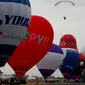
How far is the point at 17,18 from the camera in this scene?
29.1 metres

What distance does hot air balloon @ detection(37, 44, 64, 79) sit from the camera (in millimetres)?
44656

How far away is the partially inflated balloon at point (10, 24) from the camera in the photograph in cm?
2852

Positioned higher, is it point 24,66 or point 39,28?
point 39,28

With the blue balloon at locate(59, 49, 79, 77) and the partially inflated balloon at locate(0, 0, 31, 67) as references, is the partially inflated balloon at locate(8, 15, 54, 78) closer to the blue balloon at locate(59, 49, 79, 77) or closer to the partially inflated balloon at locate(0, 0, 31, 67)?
the partially inflated balloon at locate(0, 0, 31, 67)

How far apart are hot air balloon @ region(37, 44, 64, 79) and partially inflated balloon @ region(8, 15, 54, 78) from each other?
641 cm

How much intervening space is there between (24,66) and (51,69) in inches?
402

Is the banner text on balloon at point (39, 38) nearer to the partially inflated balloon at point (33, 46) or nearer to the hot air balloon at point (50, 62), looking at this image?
the partially inflated balloon at point (33, 46)

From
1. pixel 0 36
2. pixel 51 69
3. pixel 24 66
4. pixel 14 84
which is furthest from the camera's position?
pixel 51 69

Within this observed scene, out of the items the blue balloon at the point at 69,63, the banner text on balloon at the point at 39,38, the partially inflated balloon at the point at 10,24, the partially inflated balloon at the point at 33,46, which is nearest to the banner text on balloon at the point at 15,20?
the partially inflated balloon at the point at 10,24

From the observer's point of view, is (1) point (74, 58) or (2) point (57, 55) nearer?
(2) point (57, 55)

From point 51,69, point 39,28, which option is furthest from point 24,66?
point 51,69

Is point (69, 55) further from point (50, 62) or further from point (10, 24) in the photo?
point (10, 24)

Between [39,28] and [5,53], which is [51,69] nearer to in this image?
[39,28]

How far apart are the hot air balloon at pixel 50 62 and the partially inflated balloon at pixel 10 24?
15.4 m
